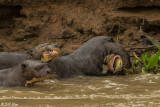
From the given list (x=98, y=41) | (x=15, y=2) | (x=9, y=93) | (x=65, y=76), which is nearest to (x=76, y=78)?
(x=65, y=76)

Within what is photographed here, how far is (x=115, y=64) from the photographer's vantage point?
7.55 m

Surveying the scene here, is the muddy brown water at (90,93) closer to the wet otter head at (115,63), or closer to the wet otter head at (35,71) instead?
the wet otter head at (35,71)

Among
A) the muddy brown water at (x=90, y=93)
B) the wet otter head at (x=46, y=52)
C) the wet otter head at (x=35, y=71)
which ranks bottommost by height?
the muddy brown water at (x=90, y=93)

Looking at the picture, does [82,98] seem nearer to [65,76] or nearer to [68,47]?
[65,76]

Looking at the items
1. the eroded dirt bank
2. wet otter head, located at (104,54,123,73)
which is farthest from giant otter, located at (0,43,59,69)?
the eroded dirt bank

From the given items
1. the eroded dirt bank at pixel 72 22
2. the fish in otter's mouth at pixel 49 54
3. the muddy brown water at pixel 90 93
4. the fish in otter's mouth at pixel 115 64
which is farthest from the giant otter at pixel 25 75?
the eroded dirt bank at pixel 72 22

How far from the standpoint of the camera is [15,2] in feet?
32.0

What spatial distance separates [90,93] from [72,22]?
14.3ft

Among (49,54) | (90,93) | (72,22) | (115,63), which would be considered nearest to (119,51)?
(115,63)

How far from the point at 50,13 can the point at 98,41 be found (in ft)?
8.17

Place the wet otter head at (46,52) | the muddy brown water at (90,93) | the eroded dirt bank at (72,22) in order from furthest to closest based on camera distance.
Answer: the eroded dirt bank at (72,22), the wet otter head at (46,52), the muddy brown water at (90,93)

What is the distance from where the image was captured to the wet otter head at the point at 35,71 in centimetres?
603

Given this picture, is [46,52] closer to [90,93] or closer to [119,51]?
[119,51]

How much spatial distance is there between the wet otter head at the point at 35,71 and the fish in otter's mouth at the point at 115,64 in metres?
1.72
